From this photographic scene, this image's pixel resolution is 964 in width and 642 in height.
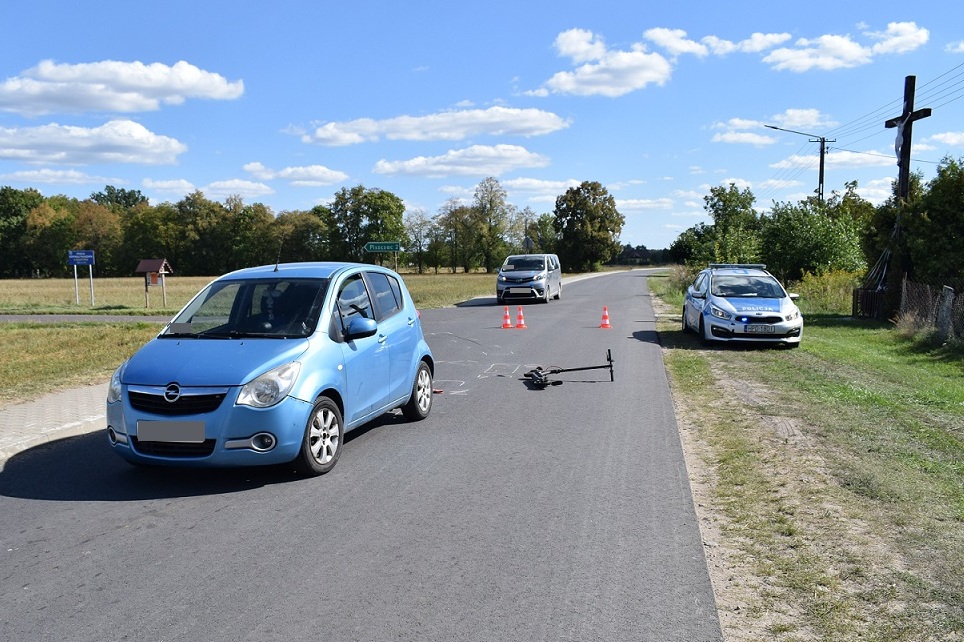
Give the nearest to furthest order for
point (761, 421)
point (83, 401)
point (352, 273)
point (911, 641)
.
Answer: point (911, 641)
point (352, 273)
point (761, 421)
point (83, 401)

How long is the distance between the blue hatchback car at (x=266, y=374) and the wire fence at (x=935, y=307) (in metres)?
13.1

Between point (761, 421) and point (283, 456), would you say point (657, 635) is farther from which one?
point (761, 421)

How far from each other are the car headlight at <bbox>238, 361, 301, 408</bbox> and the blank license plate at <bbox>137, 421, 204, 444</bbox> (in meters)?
0.37

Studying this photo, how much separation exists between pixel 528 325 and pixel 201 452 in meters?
15.2

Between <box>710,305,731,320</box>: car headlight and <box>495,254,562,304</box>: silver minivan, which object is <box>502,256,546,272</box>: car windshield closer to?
<box>495,254,562,304</box>: silver minivan

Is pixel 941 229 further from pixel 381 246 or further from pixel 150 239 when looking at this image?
pixel 150 239

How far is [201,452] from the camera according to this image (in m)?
5.85

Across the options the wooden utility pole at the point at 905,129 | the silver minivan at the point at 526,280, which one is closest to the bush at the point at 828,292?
the wooden utility pole at the point at 905,129

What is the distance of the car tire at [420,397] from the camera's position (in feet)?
27.5

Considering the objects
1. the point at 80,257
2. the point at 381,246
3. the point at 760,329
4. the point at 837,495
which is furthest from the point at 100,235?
the point at 837,495

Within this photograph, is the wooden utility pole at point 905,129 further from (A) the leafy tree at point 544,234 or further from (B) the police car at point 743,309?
(A) the leafy tree at point 544,234

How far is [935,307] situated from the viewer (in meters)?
18.0

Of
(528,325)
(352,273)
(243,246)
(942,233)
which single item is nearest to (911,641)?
(352,273)

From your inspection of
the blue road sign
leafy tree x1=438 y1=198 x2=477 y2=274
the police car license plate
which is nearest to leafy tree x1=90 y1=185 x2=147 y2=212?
leafy tree x1=438 y1=198 x2=477 y2=274
